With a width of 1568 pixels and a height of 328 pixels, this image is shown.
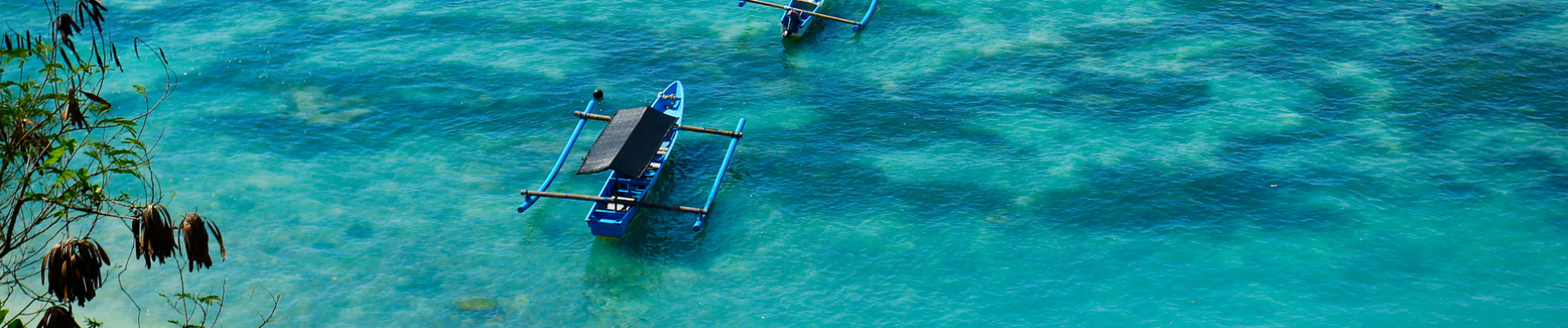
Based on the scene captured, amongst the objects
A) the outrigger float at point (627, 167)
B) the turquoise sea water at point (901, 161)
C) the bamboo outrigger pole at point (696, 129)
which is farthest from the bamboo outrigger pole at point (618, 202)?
the bamboo outrigger pole at point (696, 129)

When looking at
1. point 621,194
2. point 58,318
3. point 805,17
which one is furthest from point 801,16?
point 58,318

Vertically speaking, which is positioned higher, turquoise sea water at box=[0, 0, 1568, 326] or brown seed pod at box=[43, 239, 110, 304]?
brown seed pod at box=[43, 239, 110, 304]

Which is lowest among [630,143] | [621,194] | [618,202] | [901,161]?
[901,161]

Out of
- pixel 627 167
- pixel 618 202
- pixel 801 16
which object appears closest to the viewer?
pixel 618 202

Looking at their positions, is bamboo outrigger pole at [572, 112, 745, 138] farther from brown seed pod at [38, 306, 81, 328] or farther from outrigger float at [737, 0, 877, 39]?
brown seed pod at [38, 306, 81, 328]

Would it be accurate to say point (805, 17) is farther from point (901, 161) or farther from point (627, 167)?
point (627, 167)

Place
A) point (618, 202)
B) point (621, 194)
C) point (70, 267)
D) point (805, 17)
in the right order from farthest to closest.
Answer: point (805, 17), point (621, 194), point (618, 202), point (70, 267)

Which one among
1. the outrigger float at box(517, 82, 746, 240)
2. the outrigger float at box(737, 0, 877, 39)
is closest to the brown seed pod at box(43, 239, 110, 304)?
the outrigger float at box(517, 82, 746, 240)
